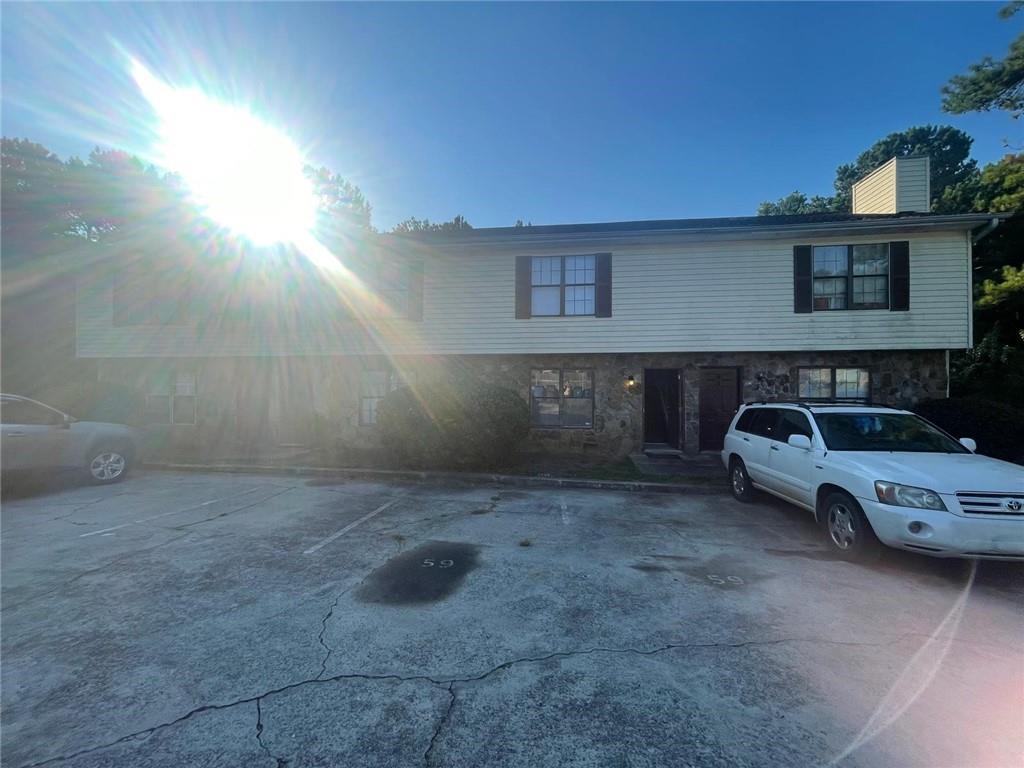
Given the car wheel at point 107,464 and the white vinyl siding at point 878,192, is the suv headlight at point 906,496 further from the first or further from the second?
the car wheel at point 107,464

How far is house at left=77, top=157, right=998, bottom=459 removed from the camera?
35.3 ft

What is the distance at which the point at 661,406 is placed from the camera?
12773 mm

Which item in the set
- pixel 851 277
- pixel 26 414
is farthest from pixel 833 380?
pixel 26 414

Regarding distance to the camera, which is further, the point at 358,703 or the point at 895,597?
the point at 895,597

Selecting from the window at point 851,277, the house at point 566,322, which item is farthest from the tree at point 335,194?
the window at point 851,277

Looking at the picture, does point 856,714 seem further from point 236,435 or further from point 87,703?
point 236,435

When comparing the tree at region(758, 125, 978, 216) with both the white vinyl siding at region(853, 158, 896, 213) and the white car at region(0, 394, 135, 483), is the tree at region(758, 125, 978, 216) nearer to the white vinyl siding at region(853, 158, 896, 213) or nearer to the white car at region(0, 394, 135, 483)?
the white vinyl siding at region(853, 158, 896, 213)

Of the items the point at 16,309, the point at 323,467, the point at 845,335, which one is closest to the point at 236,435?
the point at 323,467

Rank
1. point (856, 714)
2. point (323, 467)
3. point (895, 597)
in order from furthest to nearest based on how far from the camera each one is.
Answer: point (323, 467), point (895, 597), point (856, 714)

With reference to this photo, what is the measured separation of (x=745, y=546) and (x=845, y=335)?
798 centimetres

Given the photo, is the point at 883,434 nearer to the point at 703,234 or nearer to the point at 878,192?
the point at 703,234

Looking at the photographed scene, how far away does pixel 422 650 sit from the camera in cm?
319

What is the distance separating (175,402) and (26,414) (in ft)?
21.6

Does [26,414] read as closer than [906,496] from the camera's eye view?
No
